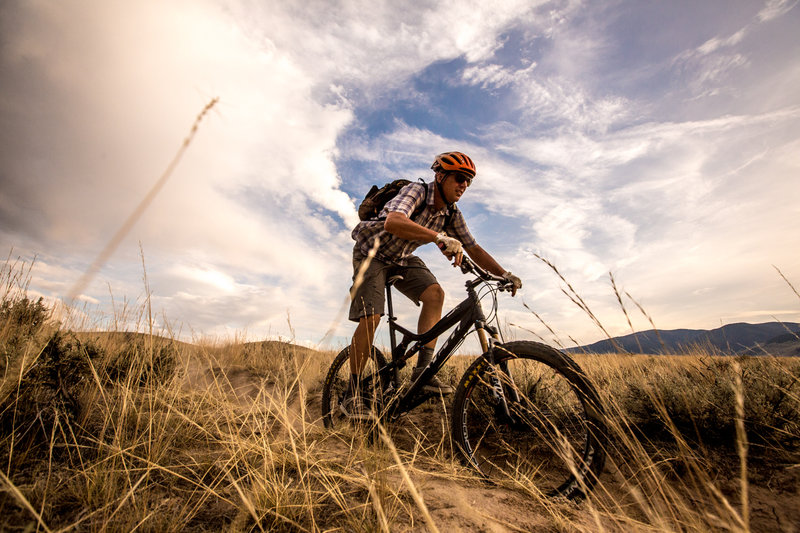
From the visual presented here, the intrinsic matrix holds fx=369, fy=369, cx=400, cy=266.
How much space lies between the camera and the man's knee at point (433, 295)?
351 cm

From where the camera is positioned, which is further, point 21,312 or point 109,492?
point 21,312

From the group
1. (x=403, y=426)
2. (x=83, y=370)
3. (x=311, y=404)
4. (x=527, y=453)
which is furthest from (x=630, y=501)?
(x=83, y=370)

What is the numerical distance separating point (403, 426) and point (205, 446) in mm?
1826

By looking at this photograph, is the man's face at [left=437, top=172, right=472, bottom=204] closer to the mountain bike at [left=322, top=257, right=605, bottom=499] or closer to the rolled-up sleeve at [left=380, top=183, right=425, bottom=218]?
the rolled-up sleeve at [left=380, top=183, right=425, bottom=218]

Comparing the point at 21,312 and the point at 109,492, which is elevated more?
the point at 21,312

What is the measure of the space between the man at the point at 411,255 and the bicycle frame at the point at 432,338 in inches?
5.2

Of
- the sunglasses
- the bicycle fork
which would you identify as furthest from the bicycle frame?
the sunglasses

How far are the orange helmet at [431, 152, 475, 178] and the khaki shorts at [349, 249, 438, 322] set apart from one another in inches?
37.8

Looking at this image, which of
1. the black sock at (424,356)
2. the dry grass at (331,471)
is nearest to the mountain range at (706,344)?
the dry grass at (331,471)

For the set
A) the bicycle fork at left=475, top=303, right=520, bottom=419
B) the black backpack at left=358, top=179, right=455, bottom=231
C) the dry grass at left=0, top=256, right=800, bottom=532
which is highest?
the black backpack at left=358, top=179, right=455, bottom=231

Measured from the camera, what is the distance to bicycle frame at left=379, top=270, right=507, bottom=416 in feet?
9.10

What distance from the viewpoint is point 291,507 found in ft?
5.44

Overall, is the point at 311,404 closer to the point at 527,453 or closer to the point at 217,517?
the point at 527,453

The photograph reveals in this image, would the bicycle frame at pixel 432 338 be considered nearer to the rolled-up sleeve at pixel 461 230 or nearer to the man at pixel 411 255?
the man at pixel 411 255
